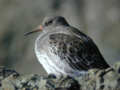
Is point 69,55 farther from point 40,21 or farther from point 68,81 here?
point 40,21

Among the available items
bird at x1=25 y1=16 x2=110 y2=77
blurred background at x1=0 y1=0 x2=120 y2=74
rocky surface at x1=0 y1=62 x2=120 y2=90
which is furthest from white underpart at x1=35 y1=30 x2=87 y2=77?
blurred background at x1=0 y1=0 x2=120 y2=74

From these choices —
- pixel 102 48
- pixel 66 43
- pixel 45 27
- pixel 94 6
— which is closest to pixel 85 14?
pixel 94 6

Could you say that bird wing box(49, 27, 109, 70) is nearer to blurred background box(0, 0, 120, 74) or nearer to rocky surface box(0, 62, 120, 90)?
rocky surface box(0, 62, 120, 90)

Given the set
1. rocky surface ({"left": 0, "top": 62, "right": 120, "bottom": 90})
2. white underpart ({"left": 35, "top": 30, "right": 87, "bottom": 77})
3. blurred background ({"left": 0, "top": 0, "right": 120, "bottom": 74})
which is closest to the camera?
rocky surface ({"left": 0, "top": 62, "right": 120, "bottom": 90})

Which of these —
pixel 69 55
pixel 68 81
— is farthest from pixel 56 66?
pixel 68 81

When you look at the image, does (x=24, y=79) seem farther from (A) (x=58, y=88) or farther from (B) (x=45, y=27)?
(B) (x=45, y=27)

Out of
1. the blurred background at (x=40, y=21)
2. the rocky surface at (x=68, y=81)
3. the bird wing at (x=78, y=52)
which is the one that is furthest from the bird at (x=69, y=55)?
the blurred background at (x=40, y=21)
